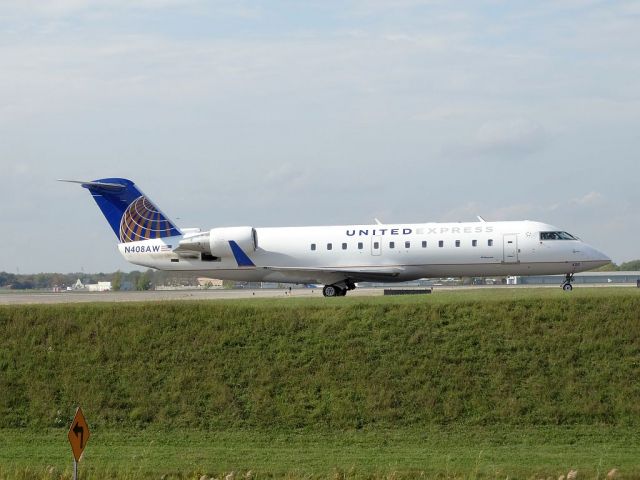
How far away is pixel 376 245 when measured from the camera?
4222cm

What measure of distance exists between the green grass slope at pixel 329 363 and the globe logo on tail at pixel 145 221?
15.8m

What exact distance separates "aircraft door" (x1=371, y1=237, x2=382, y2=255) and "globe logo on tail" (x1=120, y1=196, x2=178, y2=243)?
9568 mm

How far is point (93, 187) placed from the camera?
45.0 metres

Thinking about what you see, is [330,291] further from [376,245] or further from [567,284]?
[567,284]

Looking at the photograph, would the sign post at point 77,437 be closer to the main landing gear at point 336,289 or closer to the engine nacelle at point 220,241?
the main landing gear at point 336,289

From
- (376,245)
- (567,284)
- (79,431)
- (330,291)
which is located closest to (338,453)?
(79,431)

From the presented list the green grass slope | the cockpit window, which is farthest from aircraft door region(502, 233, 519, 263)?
the green grass slope

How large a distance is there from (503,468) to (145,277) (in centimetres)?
6405

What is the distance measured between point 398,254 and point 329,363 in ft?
55.3

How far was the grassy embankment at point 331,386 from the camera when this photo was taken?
19.9 metres

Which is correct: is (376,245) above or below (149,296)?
above

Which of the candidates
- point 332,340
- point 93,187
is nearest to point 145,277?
point 93,187

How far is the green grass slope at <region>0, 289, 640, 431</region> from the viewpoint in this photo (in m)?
23.3

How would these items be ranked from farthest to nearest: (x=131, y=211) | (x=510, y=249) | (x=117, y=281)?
1. (x=117, y=281)
2. (x=131, y=211)
3. (x=510, y=249)
